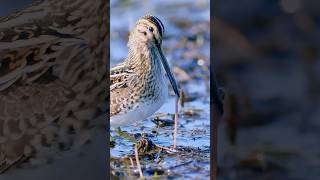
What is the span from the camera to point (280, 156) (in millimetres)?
1786

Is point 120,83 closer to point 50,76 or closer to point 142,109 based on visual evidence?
point 142,109

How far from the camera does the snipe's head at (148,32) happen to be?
5.70 ft

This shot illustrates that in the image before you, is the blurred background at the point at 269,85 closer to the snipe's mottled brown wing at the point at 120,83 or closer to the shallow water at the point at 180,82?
the shallow water at the point at 180,82

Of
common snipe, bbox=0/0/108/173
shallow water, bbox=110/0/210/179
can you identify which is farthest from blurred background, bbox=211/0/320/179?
common snipe, bbox=0/0/108/173

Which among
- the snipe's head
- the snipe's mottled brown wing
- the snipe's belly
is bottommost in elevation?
the snipe's belly

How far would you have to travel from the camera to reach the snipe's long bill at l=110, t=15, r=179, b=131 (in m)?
1.77

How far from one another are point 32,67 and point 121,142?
33cm

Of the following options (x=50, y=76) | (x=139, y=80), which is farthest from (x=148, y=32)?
(x=50, y=76)

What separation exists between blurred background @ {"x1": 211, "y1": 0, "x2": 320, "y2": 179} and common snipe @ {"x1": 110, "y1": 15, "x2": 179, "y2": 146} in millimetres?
159

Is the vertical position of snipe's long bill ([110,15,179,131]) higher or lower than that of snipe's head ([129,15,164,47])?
lower

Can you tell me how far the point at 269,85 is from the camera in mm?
1758

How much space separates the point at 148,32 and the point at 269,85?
366 mm

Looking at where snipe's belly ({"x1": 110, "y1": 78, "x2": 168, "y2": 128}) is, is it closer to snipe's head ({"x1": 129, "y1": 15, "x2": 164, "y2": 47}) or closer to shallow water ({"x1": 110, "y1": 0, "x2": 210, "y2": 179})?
shallow water ({"x1": 110, "y1": 0, "x2": 210, "y2": 179})

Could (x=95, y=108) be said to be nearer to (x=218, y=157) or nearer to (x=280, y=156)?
(x=218, y=157)
